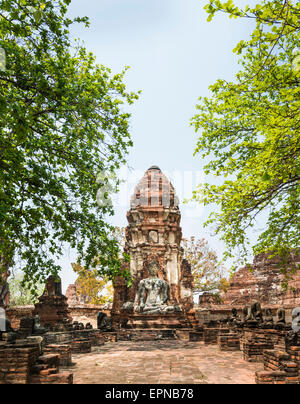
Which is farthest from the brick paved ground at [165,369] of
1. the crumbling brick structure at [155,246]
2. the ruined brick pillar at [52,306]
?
the crumbling brick structure at [155,246]

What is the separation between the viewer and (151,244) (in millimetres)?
19906

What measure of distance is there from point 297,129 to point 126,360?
6634 mm

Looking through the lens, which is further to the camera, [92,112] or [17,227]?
[92,112]

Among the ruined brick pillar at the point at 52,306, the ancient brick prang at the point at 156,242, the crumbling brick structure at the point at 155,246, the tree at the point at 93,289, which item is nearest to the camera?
the ruined brick pillar at the point at 52,306

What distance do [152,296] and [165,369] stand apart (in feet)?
35.4

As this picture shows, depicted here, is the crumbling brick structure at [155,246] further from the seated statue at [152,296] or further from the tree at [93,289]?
the tree at [93,289]

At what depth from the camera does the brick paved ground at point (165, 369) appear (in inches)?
219

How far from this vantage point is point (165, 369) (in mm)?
6504

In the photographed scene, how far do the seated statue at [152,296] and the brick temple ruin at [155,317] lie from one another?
0.18 feet

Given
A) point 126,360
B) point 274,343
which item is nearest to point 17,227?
point 126,360

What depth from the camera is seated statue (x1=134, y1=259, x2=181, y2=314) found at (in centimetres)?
1616

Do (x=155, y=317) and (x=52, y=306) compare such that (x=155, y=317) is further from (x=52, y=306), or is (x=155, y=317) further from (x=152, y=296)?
(x=52, y=306)

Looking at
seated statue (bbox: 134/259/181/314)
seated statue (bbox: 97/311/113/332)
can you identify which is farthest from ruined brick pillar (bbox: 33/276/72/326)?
seated statue (bbox: 134/259/181/314)

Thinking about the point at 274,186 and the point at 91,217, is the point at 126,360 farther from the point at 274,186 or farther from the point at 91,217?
the point at 274,186
